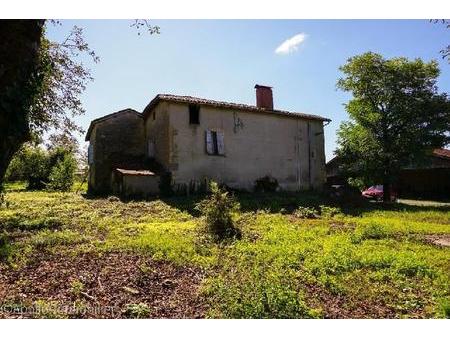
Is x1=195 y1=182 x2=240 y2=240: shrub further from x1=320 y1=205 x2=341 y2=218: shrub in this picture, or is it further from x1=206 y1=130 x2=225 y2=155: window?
x1=206 y1=130 x2=225 y2=155: window

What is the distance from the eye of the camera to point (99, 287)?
18.6 ft

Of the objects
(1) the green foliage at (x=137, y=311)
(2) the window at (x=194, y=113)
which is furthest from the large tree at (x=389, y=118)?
(1) the green foliage at (x=137, y=311)

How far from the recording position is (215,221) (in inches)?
392

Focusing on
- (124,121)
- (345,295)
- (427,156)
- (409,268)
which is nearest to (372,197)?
(427,156)

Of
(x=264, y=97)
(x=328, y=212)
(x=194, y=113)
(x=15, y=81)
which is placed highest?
(x=264, y=97)

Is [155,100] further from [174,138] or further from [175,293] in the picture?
[175,293]

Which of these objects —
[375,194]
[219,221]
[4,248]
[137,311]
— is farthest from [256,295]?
[375,194]

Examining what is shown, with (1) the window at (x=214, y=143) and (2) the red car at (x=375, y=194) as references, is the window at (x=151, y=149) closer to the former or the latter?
(1) the window at (x=214, y=143)

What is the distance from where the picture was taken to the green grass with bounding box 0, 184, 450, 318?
522 cm

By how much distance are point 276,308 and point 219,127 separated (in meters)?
17.1

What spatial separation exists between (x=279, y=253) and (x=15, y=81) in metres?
5.80

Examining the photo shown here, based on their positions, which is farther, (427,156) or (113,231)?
(427,156)

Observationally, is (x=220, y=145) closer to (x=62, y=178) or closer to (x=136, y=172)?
(x=136, y=172)

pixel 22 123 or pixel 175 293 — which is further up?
pixel 22 123
